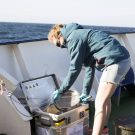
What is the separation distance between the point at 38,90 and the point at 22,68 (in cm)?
76

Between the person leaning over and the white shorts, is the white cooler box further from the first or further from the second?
the white shorts

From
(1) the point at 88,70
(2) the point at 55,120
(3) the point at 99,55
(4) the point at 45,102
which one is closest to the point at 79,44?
(3) the point at 99,55

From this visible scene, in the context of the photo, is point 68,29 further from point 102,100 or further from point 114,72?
point 102,100

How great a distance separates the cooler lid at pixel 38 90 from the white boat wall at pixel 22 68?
0.16 m

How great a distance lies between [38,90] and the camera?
179 inches

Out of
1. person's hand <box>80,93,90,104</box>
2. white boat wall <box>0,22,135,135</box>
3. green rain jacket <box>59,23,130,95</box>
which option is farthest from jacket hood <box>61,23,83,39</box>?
white boat wall <box>0,22,135,135</box>

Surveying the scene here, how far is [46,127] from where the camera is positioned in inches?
160

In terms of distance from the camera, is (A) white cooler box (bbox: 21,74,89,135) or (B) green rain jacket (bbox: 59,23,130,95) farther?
(A) white cooler box (bbox: 21,74,89,135)

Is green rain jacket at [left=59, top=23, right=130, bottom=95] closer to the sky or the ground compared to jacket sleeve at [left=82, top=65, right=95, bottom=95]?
closer to the sky

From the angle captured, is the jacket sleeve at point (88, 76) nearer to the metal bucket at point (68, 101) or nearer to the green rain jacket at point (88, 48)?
the green rain jacket at point (88, 48)

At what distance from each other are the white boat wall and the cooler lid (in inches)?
6.4

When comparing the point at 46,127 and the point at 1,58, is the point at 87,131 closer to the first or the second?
the point at 46,127

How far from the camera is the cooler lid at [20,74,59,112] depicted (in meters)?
4.36

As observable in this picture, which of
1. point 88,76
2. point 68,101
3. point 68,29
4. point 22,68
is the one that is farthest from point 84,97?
point 22,68
